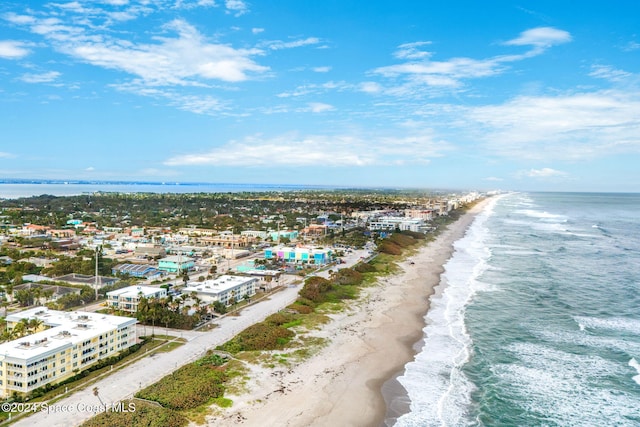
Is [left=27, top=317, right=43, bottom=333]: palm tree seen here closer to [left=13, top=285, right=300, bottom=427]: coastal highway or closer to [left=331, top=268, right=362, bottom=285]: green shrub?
[left=13, top=285, right=300, bottom=427]: coastal highway

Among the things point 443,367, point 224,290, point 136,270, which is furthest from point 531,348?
point 136,270

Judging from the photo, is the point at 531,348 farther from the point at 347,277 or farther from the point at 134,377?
the point at 134,377

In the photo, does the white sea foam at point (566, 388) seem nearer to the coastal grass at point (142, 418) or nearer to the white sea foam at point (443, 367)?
the white sea foam at point (443, 367)

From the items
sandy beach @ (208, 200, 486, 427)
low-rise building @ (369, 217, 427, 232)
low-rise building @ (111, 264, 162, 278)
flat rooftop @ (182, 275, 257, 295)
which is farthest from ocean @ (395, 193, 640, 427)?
low-rise building @ (369, 217, 427, 232)

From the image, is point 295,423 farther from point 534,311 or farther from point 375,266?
point 375,266

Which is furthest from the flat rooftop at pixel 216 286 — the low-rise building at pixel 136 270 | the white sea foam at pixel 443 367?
the white sea foam at pixel 443 367

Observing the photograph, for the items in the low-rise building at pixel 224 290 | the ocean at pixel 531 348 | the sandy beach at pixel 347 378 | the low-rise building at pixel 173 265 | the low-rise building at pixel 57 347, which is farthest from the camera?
the low-rise building at pixel 173 265

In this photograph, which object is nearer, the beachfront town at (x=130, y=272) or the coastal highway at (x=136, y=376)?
the coastal highway at (x=136, y=376)
